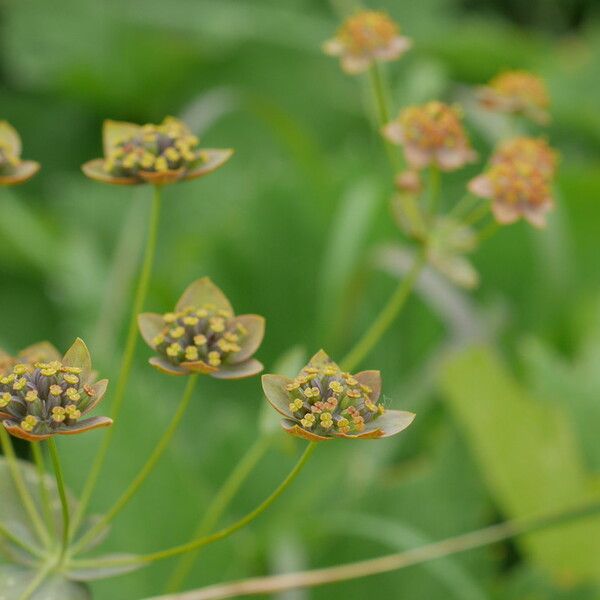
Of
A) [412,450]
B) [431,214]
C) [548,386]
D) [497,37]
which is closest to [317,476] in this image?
[412,450]

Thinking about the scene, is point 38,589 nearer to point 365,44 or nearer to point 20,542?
point 20,542

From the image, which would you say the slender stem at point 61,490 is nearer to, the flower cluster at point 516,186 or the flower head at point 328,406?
the flower head at point 328,406

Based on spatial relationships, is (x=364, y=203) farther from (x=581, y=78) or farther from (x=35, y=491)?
(x=581, y=78)

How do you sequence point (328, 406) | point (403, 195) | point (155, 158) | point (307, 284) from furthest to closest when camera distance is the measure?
point (307, 284) < point (403, 195) < point (155, 158) < point (328, 406)

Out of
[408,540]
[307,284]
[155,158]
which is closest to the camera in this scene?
[155,158]

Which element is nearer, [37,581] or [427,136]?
[37,581]

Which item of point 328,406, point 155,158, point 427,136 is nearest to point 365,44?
point 427,136

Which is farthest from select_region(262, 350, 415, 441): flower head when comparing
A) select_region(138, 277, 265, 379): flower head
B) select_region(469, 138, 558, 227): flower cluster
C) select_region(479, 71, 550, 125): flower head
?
select_region(479, 71, 550, 125): flower head
